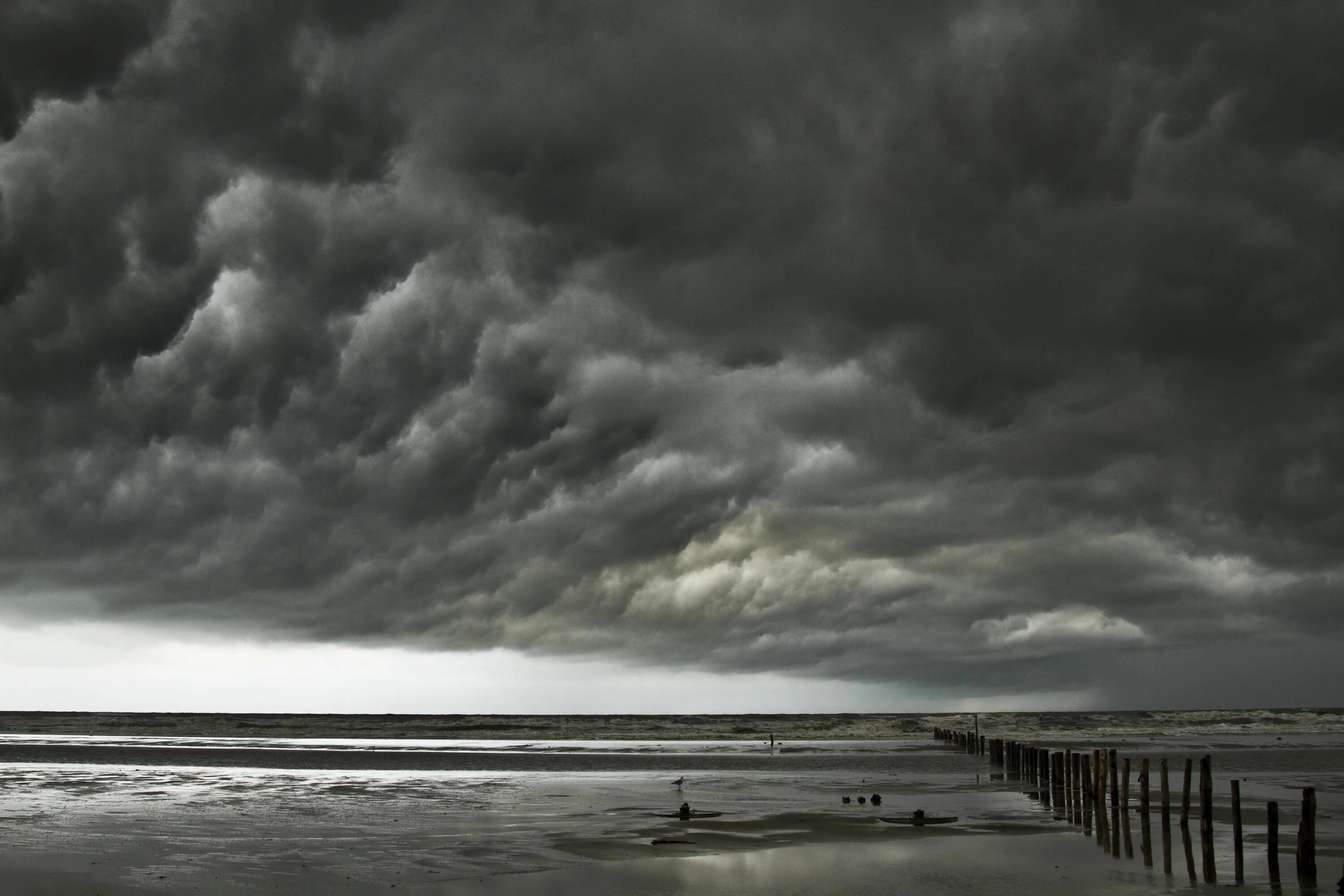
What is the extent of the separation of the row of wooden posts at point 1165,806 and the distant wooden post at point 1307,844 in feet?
0.04

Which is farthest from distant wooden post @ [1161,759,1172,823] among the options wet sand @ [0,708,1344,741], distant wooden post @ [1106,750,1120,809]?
wet sand @ [0,708,1344,741]

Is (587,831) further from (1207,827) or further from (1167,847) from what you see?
(1207,827)

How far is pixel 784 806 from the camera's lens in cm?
3644

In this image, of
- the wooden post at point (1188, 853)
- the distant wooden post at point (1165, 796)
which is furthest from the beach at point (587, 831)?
the distant wooden post at point (1165, 796)

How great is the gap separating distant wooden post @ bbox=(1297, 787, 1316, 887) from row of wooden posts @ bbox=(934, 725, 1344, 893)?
0.04 feet

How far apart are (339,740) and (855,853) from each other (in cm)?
9055

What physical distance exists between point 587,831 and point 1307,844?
17016 mm

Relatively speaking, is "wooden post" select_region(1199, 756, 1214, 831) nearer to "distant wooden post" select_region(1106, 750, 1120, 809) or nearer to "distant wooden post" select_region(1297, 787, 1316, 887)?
"distant wooden post" select_region(1297, 787, 1316, 887)

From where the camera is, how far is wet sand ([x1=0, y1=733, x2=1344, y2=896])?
20.3m

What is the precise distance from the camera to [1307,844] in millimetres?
20625

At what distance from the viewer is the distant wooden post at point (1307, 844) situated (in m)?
20.4

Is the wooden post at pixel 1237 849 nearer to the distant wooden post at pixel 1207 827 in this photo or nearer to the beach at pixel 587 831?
the beach at pixel 587 831

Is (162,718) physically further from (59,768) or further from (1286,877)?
(1286,877)

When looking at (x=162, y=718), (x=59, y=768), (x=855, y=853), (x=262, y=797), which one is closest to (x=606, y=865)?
(x=855, y=853)
